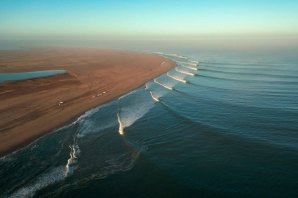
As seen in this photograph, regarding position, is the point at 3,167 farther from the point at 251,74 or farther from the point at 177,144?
the point at 251,74

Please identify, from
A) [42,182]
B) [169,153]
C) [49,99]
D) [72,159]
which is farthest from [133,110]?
[42,182]

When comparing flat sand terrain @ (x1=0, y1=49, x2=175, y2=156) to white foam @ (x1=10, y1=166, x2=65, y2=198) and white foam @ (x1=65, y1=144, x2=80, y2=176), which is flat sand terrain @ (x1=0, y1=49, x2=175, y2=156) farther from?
white foam @ (x1=10, y1=166, x2=65, y2=198)

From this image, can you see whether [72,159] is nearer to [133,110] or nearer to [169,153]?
[169,153]

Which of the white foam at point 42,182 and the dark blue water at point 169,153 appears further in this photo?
the dark blue water at point 169,153

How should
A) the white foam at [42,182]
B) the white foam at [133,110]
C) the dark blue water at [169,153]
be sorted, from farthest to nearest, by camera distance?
the white foam at [133,110]
the dark blue water at [169,153]
the white foam at [42,182]

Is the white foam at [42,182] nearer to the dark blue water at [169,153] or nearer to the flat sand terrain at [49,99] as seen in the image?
the dark blue water at [169,153]

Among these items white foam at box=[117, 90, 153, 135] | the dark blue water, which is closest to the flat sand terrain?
the dark blue water

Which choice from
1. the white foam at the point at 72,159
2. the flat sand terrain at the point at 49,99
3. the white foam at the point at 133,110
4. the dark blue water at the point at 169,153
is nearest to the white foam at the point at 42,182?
the dark blue water at the point at 169,153

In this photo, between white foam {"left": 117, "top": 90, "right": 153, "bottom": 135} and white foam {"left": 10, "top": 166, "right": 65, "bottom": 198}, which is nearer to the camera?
white foam {"left": 10, "top": 166, "right": 65, "bottom": 198}

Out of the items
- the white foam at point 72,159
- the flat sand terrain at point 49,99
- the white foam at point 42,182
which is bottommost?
the white foam at point 42,182
